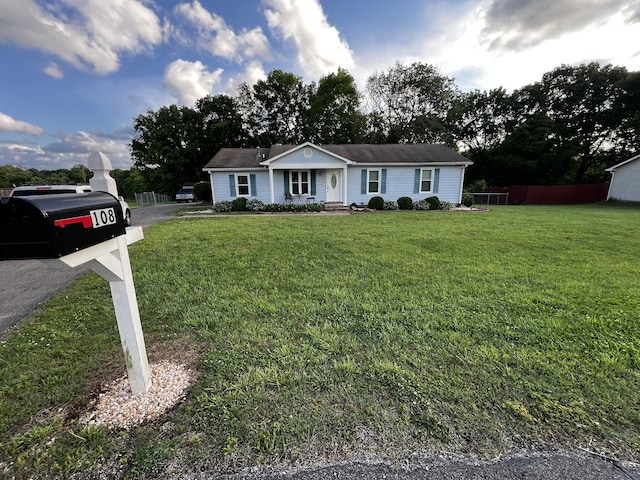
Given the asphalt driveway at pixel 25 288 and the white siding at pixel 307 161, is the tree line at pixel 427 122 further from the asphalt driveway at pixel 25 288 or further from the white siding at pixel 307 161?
the asphalt driveway at pixel 25 288

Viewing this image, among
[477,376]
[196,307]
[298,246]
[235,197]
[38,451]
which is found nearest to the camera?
[38,451]

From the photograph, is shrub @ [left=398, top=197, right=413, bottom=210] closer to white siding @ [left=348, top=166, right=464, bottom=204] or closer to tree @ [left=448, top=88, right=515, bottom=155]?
white siding @ [left=348, top=166, right=464, bottom=204]

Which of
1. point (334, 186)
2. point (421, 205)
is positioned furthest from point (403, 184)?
point (334, 186)

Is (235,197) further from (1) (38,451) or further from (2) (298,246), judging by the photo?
(1) (38,451)

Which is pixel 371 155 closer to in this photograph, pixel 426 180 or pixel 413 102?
pixel 426 180

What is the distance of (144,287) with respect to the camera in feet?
Result: 13.1

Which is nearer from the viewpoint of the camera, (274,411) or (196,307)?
(274,411)

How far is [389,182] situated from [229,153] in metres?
10.1

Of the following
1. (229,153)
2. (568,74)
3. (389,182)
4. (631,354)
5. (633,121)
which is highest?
(568,74)

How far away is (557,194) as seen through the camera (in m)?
21.5

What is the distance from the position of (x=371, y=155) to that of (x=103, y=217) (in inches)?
650

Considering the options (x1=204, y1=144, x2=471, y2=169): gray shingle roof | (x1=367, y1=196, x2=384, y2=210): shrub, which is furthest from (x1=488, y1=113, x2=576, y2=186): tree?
(x1=367, y1=196, x2=384, y2=210): shrub

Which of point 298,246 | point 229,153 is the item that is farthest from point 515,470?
point 229,153

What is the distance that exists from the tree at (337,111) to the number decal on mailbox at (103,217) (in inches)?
1139
